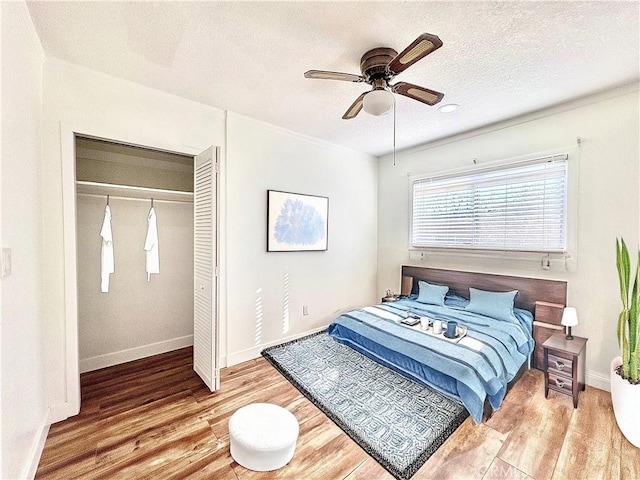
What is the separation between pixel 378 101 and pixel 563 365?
2.67m

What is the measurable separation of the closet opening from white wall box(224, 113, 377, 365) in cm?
46

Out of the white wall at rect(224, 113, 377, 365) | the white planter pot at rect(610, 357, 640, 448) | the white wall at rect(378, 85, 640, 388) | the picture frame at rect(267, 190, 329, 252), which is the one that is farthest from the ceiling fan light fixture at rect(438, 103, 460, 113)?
the white planter pot at rect(610, 357, 640, 448)

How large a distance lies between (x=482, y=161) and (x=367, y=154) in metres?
1.68

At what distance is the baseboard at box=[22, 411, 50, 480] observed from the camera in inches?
61.9

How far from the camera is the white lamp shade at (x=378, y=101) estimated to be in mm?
1828

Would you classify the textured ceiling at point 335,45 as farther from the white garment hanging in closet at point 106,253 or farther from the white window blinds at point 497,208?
the white garment hanging in closet at point 106,253

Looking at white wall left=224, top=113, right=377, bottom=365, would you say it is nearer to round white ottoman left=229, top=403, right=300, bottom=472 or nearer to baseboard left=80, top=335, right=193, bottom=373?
baseboard left=80, top=335, right=193, bottom=373

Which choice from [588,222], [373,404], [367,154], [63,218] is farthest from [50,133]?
[588,222]

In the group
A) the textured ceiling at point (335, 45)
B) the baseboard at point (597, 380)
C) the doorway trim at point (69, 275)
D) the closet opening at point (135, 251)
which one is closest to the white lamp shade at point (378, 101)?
the textured ceiling at point (335, 45)

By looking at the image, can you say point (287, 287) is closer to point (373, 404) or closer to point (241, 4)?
point (373, 404)

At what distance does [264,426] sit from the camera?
1775mm

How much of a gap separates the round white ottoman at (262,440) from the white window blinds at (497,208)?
2990mm

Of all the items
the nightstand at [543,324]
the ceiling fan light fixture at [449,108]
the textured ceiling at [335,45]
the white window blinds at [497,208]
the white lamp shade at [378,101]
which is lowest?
the nightstand at [543,324]

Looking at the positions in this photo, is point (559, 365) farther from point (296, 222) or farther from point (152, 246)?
point (152, 246)
